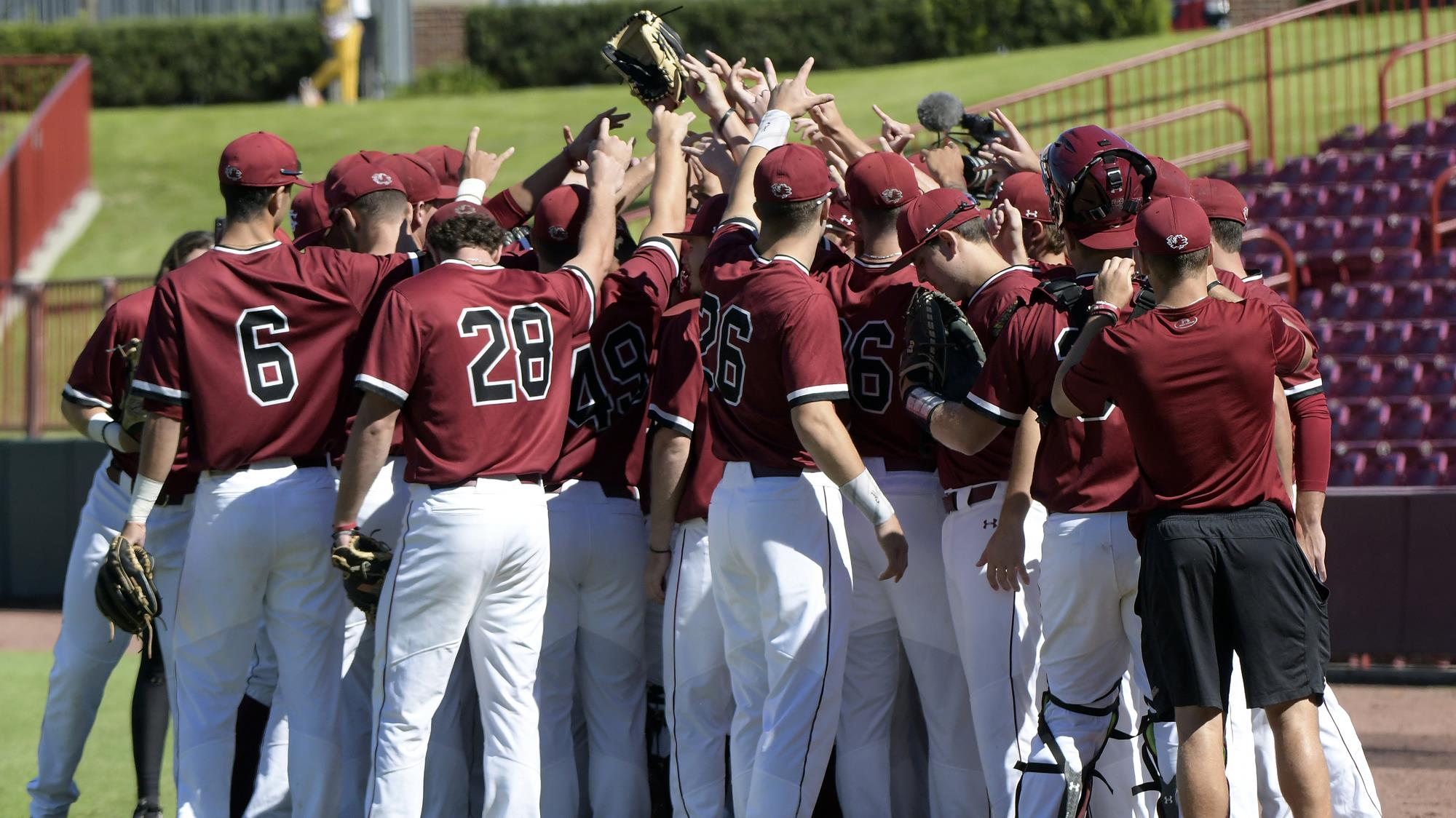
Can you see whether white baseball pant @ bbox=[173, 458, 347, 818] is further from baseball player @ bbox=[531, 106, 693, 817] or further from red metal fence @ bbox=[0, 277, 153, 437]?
red metal fence @ bbox=[0, 277, 153, 437]

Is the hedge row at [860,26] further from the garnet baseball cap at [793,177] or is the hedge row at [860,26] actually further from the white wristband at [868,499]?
the white wristband at [868,499]

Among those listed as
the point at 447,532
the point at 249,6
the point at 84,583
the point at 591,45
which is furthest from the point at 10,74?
the point at 447,532

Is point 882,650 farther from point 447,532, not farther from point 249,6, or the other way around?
point 249,6

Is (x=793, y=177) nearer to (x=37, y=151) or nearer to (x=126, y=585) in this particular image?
(x=126, y=585)

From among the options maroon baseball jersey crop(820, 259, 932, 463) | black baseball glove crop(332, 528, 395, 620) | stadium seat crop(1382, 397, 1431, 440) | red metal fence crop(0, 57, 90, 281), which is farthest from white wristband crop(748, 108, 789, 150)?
red metal fence crop(0, 57, 90, 281)

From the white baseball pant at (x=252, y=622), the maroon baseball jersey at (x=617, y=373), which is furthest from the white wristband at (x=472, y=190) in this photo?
the white baseball pant at (x=252, y=622)

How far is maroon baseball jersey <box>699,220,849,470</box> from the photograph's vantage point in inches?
190

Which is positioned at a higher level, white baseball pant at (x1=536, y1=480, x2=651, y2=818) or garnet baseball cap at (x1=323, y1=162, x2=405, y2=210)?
garnet baseball cap at (x1=323, y1=162, x2=405, y2=210)

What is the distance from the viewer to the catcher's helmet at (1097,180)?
476 centimetres

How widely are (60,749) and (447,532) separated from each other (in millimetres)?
2004

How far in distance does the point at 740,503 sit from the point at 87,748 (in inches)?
167

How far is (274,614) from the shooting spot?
17.0ft

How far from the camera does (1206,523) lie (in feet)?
14.2

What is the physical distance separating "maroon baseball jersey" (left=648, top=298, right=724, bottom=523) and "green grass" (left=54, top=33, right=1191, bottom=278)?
14.6 m
